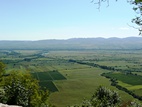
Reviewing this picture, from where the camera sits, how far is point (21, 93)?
48312 millimetres

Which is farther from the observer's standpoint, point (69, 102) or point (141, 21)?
point (69, 102)

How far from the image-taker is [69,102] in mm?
136625

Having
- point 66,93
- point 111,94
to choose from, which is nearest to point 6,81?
point 111,94

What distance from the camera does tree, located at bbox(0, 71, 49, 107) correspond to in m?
46.8

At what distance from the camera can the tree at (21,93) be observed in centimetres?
4675

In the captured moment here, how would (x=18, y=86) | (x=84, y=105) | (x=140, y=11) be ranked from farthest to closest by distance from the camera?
(x=18, y=86)
(x=84, y=105)
(x=140, y=11)

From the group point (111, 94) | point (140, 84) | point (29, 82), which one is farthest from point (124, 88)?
point (29, 82)

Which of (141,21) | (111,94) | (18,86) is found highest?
(141,21)

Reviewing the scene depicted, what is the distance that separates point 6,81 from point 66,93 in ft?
345

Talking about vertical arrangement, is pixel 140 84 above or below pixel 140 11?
below

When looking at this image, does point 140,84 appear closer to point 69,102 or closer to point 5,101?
point 69,102

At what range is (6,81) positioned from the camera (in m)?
54.7

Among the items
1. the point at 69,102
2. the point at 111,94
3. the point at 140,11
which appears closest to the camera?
the point at 140,11

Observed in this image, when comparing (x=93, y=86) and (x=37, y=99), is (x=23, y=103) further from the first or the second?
(x=93, y=86)
